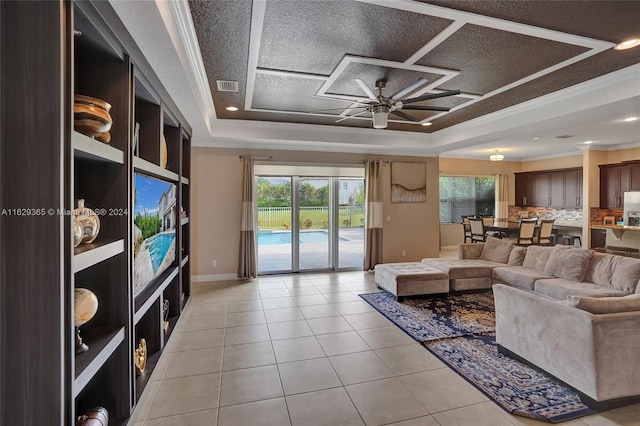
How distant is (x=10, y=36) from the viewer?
123 centimetres

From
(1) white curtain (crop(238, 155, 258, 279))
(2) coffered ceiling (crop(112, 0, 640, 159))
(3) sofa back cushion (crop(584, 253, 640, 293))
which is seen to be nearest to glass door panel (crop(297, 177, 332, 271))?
(1) white curtain (crop(238, 155, 258, 279))

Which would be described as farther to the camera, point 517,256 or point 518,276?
point 517,256

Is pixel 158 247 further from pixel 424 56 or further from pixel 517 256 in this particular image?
pixel 517 256

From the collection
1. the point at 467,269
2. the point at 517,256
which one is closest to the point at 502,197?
the point at 517,256

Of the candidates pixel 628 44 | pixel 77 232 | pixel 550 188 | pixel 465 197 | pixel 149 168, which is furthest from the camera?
pixel 465 197

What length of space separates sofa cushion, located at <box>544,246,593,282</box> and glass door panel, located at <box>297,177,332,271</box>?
3761mm

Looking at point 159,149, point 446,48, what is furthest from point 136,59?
point 446,48

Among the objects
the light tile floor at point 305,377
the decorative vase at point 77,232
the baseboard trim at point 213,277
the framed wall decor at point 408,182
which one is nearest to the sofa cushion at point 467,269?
the light tile floor at point 305,377

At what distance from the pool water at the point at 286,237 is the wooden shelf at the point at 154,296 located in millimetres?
2553

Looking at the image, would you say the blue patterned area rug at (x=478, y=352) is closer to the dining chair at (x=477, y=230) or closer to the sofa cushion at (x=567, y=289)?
the sofa cushion at (x=567, y=289)

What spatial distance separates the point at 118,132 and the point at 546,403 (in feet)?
11.3

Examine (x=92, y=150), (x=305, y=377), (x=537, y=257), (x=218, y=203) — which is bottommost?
(x=305, y=377)

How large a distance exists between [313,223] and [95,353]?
4950 mm

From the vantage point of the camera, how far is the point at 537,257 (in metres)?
4.66
